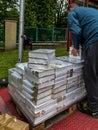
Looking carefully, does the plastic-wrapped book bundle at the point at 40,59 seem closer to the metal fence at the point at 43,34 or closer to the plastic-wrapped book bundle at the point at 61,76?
the plastic-wrapped book bundle at the point at 61,76

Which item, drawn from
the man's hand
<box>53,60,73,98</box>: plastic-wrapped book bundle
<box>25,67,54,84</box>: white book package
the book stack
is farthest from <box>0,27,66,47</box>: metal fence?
<box>25,67,54,84</box>: white book package

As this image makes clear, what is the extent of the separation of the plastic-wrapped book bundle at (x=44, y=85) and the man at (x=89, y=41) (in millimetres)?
237

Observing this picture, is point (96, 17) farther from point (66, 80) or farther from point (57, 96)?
point (57, 96)

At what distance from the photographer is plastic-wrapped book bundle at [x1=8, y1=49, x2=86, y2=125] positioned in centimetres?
347

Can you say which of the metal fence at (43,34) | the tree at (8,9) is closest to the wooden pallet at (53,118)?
the metal fence at (43,34)

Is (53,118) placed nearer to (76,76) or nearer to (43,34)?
(76,76)

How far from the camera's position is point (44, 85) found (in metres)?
3.51

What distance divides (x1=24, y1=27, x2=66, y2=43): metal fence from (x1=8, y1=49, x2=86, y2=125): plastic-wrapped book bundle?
40.1 feet

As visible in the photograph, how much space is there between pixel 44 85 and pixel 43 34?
45.0 ft

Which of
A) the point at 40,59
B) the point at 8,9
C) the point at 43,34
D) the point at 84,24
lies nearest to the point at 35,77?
the point at 40,59

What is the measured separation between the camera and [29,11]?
19.2 metres

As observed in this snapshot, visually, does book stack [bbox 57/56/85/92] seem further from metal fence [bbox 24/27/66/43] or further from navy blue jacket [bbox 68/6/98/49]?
metal fence [bbox 24/27/66/43]

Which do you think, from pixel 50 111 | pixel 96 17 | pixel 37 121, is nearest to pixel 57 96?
pixel 50 111

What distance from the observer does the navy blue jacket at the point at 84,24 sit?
4.10 m
